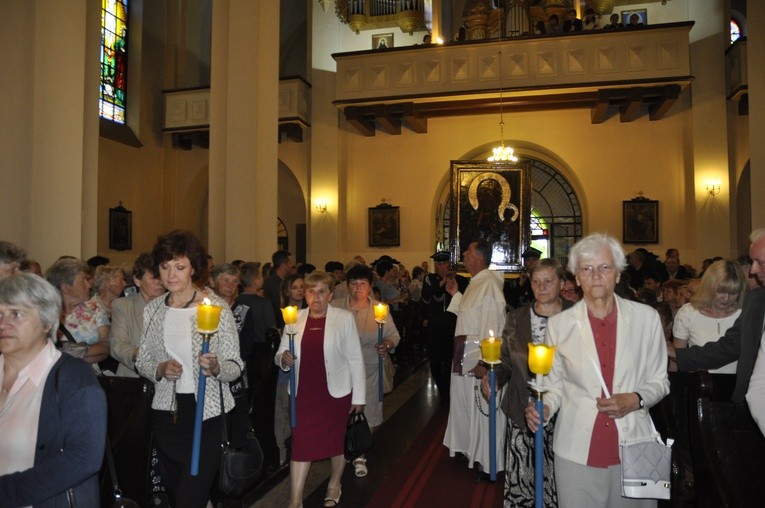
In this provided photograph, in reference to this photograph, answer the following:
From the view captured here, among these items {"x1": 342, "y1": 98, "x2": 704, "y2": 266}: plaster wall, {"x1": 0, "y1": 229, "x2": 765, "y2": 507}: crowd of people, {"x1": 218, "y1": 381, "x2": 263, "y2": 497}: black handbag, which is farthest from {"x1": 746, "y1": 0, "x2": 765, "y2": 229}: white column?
{"x1": 218, "y1": 381, "x2": 263, "y2": 497}: black handbag

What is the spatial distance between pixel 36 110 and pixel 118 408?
13.9 feet

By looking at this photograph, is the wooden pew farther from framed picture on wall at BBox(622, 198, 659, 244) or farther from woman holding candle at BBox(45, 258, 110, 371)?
framed picture on wall at BBox(622, 198, 659, 244)

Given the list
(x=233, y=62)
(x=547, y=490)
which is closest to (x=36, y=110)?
(x=233, y=62)

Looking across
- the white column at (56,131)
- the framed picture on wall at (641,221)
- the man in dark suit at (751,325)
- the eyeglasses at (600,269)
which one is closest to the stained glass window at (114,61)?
the white column at (56,131)

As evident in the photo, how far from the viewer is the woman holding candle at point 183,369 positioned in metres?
3.38

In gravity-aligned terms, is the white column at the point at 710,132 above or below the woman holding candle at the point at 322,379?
above

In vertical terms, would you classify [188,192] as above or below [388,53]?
below

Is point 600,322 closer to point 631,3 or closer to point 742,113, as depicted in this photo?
point 742,113

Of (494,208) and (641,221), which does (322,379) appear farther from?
(641,221)

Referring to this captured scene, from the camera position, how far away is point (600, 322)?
3008mm

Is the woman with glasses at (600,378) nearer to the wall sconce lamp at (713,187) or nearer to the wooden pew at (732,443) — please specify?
the wooden pew at (732,443)

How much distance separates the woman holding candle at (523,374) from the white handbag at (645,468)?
1442 millimetres

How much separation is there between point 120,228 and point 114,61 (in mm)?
4265

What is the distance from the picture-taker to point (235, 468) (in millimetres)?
3377
